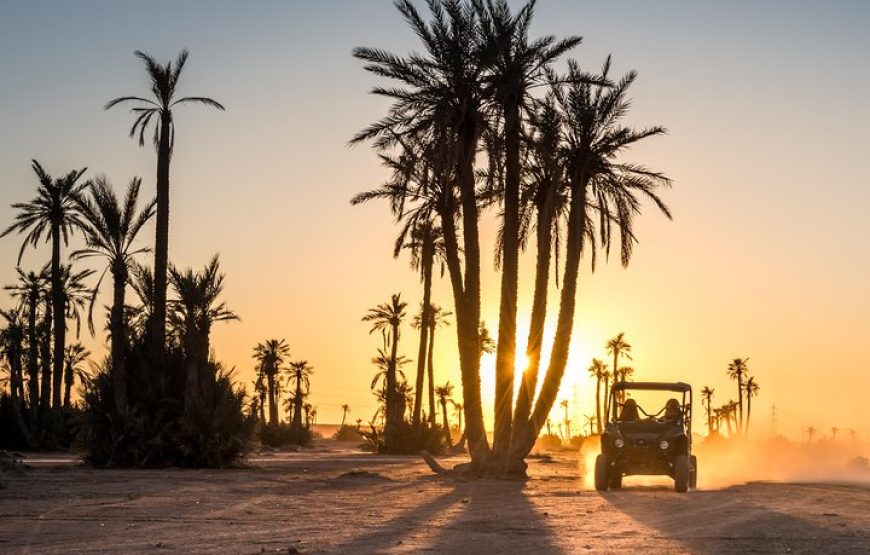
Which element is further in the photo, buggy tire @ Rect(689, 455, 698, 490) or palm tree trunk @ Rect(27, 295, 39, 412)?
palm tree trunk @ Rect(27, 295, 39, 412)

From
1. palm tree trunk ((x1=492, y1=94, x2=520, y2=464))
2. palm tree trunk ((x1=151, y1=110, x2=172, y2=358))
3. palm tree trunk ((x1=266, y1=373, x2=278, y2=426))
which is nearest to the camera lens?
palm tree trunk ((x1=492, y1=94, x2=520, y2=464))

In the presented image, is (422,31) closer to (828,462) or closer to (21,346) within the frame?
(828,462)

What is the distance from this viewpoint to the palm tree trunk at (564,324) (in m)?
33.2

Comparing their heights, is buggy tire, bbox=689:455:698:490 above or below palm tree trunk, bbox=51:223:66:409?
below

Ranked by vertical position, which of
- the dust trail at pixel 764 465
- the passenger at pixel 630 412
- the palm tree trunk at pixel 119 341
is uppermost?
the palm tree trunk at pixel 119 341

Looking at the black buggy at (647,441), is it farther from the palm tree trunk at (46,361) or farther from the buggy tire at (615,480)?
the palm tree trunk at (46,361)

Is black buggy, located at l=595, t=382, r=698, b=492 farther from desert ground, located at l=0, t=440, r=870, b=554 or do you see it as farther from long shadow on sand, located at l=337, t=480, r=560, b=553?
long shadow on sand, located at l=337, t=480, r=560, b=553

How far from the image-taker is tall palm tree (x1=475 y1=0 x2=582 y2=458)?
104ft

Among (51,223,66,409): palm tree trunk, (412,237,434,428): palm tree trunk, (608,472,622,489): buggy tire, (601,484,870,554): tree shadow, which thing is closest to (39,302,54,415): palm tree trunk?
(51,223,66,409): palm tree trunk

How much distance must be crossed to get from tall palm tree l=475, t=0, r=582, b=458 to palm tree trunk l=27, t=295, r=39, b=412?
29.5 m

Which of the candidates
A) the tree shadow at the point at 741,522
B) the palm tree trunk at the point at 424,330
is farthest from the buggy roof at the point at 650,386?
the palm tree trunk at the point at 424,330

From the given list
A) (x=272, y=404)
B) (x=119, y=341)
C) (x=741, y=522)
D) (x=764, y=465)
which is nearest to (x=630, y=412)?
(x=741, y=522)

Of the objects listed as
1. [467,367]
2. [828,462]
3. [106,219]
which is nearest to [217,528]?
[467,367]

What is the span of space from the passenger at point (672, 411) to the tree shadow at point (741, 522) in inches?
76.5
